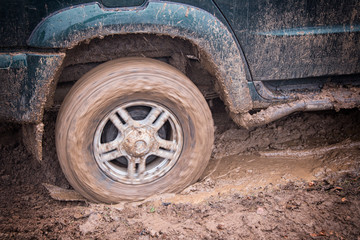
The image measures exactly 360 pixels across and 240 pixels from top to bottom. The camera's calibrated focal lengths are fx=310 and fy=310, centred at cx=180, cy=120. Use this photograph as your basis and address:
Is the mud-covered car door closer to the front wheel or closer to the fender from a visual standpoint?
the fender

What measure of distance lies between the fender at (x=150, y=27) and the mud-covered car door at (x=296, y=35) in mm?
126

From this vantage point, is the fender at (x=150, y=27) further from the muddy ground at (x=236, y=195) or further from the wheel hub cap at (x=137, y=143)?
the muddy ground at (x=236, y=195)

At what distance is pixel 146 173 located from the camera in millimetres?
2326

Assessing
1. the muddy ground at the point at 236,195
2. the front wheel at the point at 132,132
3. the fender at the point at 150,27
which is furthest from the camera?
the front wheel at the point at 132,132

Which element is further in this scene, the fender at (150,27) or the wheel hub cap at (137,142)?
the wheel hub cap at (137,142)

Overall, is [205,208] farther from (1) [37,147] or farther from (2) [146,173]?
(1) [37,147]

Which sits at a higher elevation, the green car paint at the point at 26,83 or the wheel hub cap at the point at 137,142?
the green car paint at the point at 26,83

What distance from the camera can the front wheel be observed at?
2.11 meters

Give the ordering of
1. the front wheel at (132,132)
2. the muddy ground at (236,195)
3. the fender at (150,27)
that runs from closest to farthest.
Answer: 1. the fender at (150,27)
2. the muddy ground at (236,195)
3. the front wheel at (132,132)

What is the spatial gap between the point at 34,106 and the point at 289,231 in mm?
1816

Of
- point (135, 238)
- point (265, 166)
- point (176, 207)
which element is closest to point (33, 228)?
point (135, 238)

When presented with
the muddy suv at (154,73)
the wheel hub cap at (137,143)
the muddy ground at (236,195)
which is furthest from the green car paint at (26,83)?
the muddy ground at (236,195)

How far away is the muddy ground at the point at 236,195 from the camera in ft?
6.58

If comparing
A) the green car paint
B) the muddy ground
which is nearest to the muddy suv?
the green car paint
